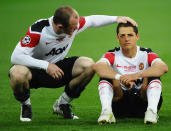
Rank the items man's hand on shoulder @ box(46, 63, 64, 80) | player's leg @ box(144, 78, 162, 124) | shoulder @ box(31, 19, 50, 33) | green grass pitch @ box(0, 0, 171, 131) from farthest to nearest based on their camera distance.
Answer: shoulder @ box(31, 19, 50, 33) → man's hand on shoulder @ box(46, 63, 64, 80) → green grass pitch @ box(0, 0, 171, 131) → player's leg @ box(144, 78, 162, 124)

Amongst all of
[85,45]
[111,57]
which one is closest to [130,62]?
[111,57]

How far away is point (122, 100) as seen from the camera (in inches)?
282

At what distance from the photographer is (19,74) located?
23.5ft

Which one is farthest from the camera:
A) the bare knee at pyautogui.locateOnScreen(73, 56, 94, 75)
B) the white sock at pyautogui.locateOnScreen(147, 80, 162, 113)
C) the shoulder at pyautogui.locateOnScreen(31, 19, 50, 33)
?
the bare knee at pyautogui.locateOnScreen(73, 56, 94, 75)

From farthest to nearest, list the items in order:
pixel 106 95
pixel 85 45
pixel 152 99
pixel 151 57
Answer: pixel 85 45
pixel 151 57
pixel 106 95
pixel 152 99

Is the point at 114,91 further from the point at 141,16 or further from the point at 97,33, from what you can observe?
the point at 141,16

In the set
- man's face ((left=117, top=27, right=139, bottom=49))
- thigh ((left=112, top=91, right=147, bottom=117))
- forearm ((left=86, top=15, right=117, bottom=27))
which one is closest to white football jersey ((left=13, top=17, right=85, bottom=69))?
forearm ((left=86, top=15, right=117, bottom=27))

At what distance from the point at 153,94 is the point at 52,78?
1.36 meters

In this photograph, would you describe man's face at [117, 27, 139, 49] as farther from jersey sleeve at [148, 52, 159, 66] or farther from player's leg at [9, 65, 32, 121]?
player's leg at [9, 65, 32, 121]

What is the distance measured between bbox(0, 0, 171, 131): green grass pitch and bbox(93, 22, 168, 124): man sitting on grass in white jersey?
193mm

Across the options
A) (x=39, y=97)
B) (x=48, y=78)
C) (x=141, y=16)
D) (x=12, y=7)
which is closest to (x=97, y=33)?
(x=141, y=16)

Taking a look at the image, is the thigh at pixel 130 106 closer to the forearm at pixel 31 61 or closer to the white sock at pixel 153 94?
the white sock at pixel 153 94

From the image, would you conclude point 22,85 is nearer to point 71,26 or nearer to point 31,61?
point 31,61

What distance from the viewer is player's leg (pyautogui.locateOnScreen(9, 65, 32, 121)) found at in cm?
718
